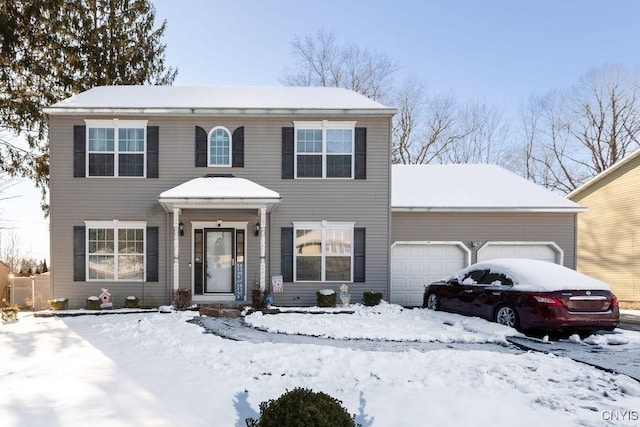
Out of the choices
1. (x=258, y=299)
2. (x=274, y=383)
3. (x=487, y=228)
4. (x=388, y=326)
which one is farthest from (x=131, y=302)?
(x=487, y=228)

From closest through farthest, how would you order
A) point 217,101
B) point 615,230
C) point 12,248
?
point 217,101, point 615,230, point 12,248

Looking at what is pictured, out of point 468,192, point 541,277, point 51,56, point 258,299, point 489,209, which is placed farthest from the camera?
point 51,56

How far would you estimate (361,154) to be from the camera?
11531mm

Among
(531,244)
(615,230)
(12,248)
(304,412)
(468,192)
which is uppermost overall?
(468,192)

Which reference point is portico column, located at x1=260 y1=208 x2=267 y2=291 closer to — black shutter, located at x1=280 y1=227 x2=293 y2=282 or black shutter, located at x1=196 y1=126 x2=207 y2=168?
black shutter, located at x1=280 y1=227 x2=293 y2=282

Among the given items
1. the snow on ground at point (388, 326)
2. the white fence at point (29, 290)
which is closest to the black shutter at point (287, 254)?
the snow on ground at point (388, 326)

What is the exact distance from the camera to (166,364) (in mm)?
5676

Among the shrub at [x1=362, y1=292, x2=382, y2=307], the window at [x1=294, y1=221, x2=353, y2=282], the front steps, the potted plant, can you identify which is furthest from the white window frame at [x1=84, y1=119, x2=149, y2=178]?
the shrub at [x1=362, y1=292, x2=382, y2=307]

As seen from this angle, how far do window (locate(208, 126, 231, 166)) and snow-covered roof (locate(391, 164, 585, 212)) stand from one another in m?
5.20

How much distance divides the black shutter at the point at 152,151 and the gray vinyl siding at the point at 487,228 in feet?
23.7

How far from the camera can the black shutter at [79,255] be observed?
11070 mm

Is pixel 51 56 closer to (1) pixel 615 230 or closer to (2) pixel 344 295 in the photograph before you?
(2) pixel 344 295

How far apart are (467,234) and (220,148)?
8032 millimetres

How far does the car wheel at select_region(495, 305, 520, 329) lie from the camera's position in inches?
308
